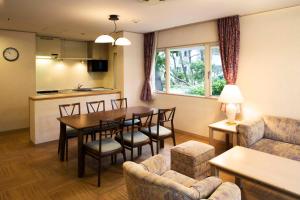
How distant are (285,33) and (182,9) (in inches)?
67.9

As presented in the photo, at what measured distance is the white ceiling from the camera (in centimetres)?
321

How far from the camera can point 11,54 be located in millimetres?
5285

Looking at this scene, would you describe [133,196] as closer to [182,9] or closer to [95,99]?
[182,9]

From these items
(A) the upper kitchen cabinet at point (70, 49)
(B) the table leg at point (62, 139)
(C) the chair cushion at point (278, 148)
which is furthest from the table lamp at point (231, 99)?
(A) the upper kitchen cabinet at point (70, 49)

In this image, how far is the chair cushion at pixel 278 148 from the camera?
2.79 m

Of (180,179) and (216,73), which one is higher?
(216,73)

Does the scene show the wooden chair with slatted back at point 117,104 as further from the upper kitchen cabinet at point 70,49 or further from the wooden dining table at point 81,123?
the upper kitchen cabinet at point 70,49

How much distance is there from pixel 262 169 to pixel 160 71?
3944mm

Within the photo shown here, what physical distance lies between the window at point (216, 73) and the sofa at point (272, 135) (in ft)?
4.01

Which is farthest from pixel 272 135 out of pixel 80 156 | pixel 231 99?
pixel 80 156

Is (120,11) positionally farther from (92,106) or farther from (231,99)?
(231,99)

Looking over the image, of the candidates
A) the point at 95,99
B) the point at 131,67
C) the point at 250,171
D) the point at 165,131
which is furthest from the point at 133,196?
the point at 131,67

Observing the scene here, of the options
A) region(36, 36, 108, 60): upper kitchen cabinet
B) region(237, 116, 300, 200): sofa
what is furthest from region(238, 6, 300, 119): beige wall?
region(36, 36, 108, 60): upper kitchen cabinet

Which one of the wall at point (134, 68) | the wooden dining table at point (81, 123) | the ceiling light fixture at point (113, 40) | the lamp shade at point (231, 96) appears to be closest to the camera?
the wooden dining table at point (81, 123)
